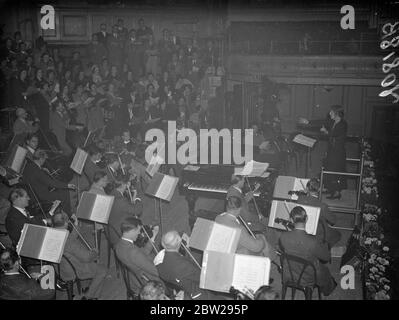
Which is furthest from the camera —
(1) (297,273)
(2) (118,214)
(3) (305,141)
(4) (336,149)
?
(3) (305,141)

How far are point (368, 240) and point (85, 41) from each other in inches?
484

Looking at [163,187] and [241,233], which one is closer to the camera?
[241,233]

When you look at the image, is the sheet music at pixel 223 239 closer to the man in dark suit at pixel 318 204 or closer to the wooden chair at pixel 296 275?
the wooden chair at pixel 296 275

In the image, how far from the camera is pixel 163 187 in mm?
7191

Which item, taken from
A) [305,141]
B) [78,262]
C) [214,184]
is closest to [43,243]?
[78,262]

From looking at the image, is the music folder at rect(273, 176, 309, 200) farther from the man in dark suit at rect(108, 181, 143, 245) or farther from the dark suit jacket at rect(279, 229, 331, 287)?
the man in dark suit at rect(108, 181, 143, 245)

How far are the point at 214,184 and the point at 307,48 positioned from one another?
755cm

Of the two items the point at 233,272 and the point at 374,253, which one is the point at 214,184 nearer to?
the point at 374,253

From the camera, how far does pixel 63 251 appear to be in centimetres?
546

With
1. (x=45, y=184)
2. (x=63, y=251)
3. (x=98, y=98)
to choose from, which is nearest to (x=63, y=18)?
(x=98, y=98)

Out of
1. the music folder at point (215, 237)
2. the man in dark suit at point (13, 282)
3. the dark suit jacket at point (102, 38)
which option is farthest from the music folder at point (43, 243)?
the dark suit jacket at point (102, 38)

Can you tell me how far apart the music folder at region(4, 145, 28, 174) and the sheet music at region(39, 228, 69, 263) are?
2.83m

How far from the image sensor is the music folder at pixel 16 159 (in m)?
7.73
